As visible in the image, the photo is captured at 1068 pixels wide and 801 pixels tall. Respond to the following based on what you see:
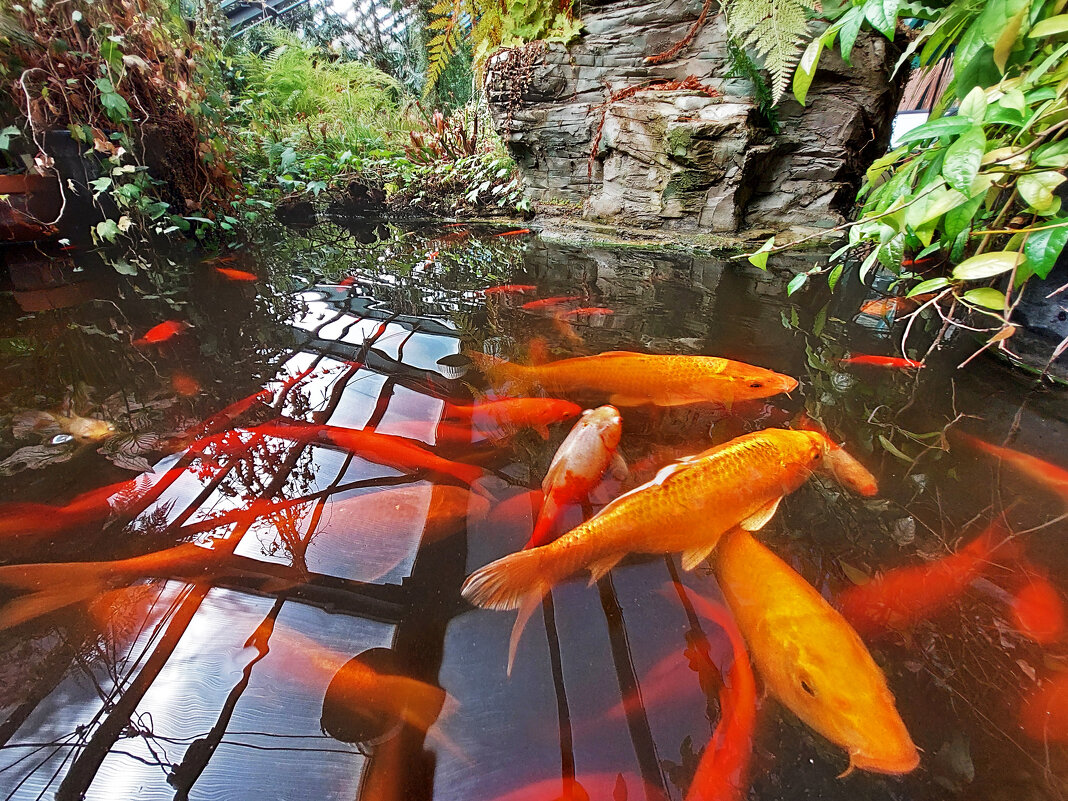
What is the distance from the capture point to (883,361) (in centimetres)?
221

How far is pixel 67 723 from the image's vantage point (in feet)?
2.89

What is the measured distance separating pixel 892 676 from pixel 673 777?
487 mm

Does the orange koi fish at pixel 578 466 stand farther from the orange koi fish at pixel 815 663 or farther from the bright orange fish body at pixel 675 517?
the orange koi fish at pixel 815 663

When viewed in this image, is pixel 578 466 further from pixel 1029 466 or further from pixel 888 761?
pixel 1029 466

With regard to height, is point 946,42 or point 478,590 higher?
point 946,42

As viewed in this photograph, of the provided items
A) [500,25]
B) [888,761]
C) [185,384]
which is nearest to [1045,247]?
[888,761]

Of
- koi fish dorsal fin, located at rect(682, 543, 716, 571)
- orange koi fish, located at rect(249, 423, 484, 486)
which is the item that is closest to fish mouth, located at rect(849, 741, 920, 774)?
koi fish dorsal fin, located at rect(682, 543, 716, 571)

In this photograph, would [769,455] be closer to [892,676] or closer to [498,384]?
Answer: [892,676]

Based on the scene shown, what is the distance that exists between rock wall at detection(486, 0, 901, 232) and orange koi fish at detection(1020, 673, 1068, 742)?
4373 millimetres

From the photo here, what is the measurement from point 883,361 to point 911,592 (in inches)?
56.6

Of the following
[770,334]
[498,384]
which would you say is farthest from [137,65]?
[770,334]

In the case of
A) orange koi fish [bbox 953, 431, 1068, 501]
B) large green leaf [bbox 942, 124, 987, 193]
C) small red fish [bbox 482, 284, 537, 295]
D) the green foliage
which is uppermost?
the green foliage

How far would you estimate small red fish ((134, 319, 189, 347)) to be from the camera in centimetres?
249

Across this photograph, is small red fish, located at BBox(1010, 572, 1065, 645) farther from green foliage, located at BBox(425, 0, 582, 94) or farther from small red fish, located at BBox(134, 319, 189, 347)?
green foliage, located at BBox(425, 0, 582, 94)
